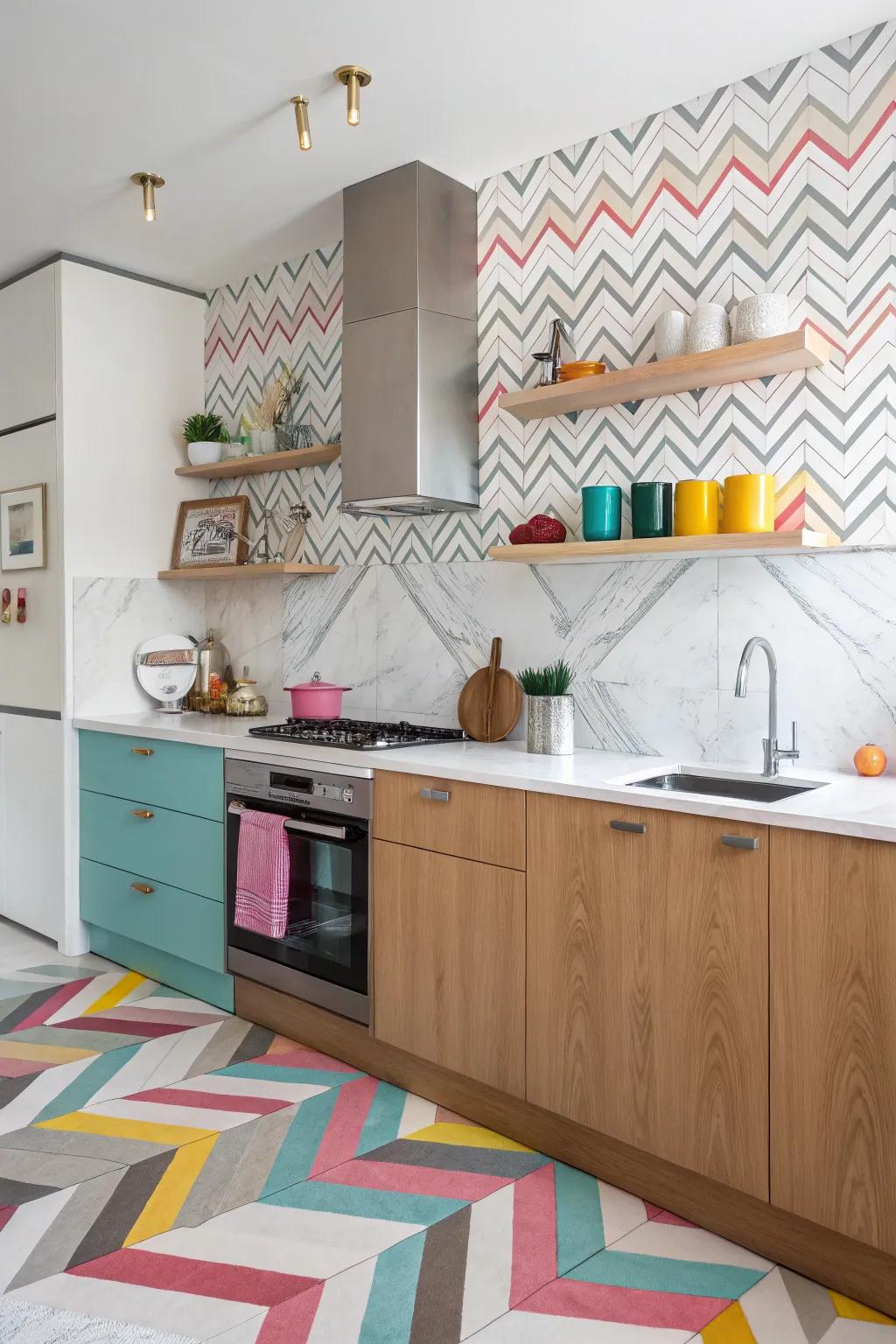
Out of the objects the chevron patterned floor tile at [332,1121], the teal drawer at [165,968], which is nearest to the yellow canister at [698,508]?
the chevron patterned floor tile at [332,1121]

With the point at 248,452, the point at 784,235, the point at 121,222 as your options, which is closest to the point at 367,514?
the point at 248,452

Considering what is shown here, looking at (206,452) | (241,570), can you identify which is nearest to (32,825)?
(241,570)

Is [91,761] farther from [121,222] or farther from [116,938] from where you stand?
[121,222]

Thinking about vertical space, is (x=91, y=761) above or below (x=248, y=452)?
below

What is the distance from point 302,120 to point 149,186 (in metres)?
0.76

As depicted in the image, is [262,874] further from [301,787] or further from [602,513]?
[602,513]

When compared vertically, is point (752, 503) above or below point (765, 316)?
below

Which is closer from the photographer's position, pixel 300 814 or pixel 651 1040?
pixel 651 1040

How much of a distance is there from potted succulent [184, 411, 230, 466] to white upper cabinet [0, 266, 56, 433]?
1.80 feet

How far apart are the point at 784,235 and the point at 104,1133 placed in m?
2.84

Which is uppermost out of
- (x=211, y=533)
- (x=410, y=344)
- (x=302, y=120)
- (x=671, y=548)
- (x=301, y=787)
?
(x=302, y=120)

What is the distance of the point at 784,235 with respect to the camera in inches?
95.6

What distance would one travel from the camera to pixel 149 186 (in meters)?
3.09

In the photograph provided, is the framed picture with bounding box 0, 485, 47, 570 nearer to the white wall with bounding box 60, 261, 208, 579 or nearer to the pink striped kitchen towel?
the white wall with bounding box 60, 261, 208, 579
